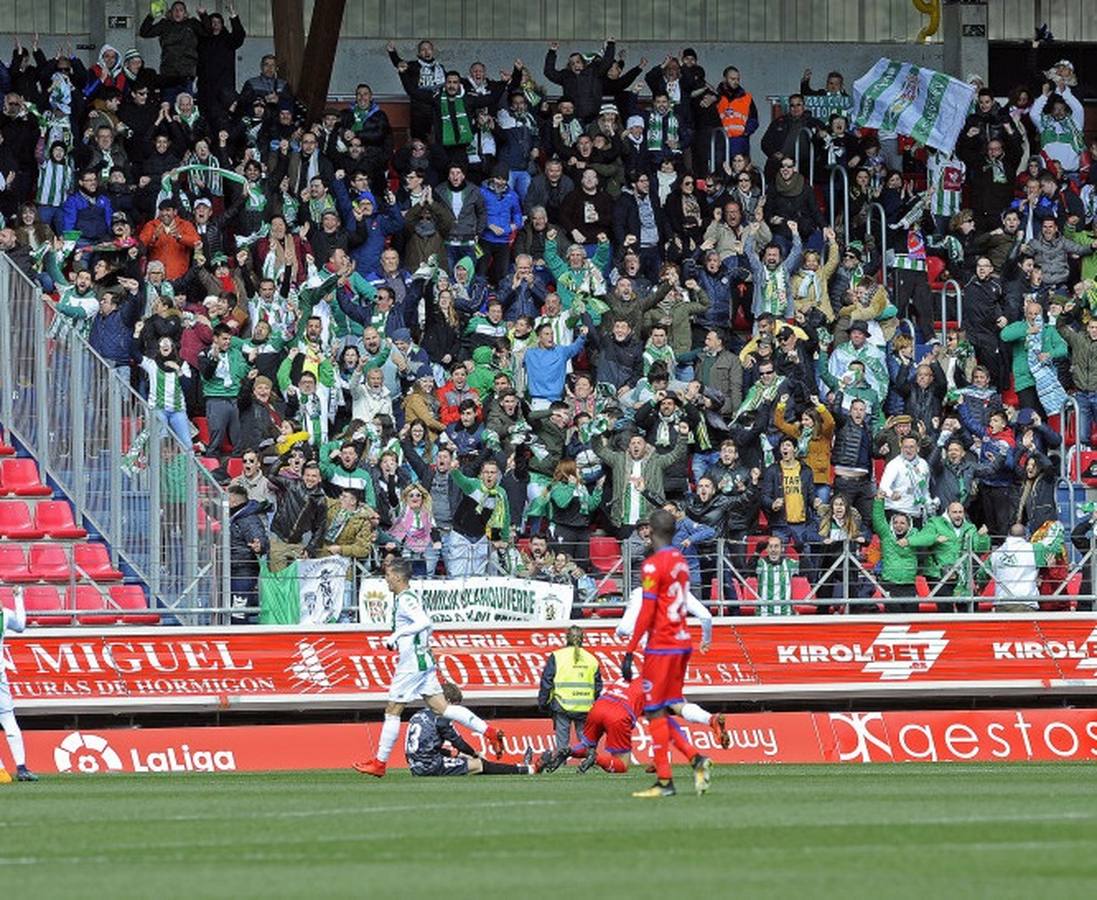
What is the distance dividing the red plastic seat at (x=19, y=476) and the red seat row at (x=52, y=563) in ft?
1.98

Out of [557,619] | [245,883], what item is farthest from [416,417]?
[245,883]

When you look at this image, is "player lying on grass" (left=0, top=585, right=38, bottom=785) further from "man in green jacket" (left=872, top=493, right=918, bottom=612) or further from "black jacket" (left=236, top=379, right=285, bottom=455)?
"man in green jacket" (left=872, top=493, right=918, bottom=612)

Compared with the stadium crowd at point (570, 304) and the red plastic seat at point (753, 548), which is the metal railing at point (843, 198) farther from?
the red plastic seat at point (753, 548)

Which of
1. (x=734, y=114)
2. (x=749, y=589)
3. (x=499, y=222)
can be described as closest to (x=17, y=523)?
(x=749, y=589)

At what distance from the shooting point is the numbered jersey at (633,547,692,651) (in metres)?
15.7

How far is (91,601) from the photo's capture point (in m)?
25.2

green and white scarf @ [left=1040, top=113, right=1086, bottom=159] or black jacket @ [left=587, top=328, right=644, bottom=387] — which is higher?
green and white scarf @ [left=1040, top=113, right=1086, bottom=159]

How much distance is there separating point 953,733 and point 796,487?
3.05 meters

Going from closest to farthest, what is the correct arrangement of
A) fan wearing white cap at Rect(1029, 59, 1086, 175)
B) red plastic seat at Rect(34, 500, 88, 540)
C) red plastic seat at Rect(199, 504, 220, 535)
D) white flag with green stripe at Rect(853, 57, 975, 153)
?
red plastic seat at Rect(199, 504, 220, 535) → red plastic seat at Rect(34, 500, 88, 540) → white flag with green stripe at Rect(853, 57, 975, 153) → fan wearing white cap at Rect(1029, 59, 1086, 175)

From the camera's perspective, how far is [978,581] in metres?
25.4

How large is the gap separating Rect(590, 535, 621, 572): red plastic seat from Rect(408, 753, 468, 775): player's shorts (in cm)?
435

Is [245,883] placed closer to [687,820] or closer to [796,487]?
[687,820]

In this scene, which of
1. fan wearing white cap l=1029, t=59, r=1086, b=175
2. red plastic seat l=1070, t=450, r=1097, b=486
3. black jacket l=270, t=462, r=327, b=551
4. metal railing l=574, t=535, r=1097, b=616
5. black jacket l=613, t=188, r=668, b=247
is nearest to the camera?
metal railing l=574, t=535, r=1097, b=616

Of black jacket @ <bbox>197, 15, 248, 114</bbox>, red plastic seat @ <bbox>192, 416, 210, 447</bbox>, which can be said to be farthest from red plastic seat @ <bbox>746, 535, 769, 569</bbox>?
black jacket @ <bbox>197, 15, 248, 114</bbox>
